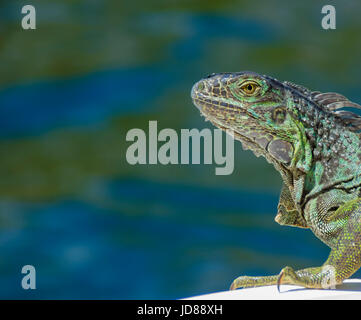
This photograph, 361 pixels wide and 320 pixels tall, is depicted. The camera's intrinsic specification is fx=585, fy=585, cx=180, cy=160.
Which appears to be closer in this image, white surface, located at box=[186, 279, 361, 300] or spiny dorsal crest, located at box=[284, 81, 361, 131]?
white surface, located at box=[186, 279, 361, 300]

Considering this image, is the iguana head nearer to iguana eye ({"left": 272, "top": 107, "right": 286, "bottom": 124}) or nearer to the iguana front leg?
iguana eye ({"left": 272, "top": 107, "right": 286, "bottom": 124})

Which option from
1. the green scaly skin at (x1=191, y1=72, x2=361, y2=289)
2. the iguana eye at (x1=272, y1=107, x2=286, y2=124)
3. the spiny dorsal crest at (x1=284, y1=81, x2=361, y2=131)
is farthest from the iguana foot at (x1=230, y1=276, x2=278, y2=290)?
the spiny dorsal crest at (x1=284, y1=81, x2=361, y2=131)

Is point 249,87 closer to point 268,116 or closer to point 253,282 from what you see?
point 268,116

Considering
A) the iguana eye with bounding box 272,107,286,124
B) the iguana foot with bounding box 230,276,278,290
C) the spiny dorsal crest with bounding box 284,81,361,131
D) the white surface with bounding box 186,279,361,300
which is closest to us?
the white surface with bounding box 186,279,361,300

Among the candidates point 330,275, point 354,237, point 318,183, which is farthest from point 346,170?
point 330,275

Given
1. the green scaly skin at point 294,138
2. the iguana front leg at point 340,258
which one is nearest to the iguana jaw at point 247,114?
the green scaly skin at point 294,138

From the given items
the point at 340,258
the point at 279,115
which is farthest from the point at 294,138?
the point at 340,258
